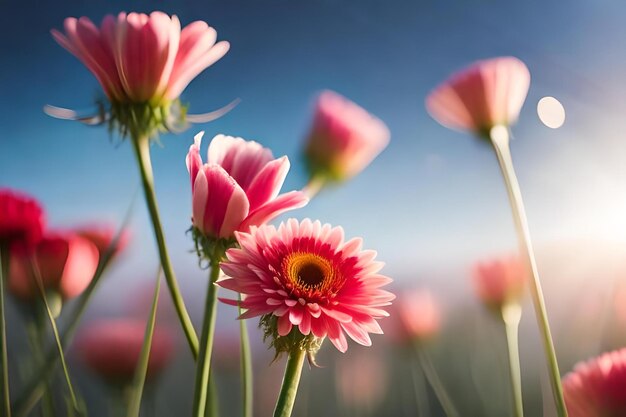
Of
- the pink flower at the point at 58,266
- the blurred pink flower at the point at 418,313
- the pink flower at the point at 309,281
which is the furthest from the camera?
the blurred pink flower at the point at 418,313

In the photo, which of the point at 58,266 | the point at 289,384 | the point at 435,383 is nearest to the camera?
the point at 289,384

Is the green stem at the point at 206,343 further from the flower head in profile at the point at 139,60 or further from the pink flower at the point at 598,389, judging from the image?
the pink flower at the point at 598,389

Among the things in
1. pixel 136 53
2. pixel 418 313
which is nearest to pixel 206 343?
pixel 136 53

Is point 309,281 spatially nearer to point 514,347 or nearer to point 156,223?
point 156,223

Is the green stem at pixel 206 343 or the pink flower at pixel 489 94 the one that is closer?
the green stem at pixel 206 343

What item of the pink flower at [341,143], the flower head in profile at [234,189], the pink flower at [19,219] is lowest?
the pink flower at [19,219]

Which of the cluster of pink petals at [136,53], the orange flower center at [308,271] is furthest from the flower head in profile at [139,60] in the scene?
the orange flower center at [308,271]

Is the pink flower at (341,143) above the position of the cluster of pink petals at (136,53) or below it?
above
